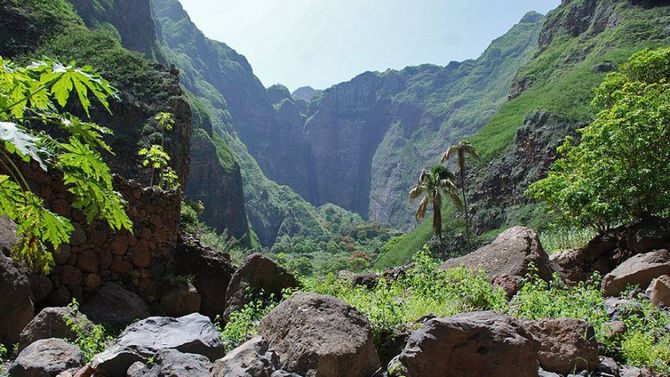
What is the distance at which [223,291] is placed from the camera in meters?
10.8

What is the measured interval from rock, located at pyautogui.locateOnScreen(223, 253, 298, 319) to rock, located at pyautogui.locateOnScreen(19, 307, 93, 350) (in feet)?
6.43

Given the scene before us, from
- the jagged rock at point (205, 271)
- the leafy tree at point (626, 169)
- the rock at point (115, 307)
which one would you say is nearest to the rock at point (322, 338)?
the rock at point (115, 307)

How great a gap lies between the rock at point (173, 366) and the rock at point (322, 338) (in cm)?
Answer: 55

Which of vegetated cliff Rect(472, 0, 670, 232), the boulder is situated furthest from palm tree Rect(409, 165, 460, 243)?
the boulder

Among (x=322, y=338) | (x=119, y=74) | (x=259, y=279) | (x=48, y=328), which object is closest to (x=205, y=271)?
(x=259, y=279)

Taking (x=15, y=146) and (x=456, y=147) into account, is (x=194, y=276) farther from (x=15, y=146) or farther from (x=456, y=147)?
(x=456, y=147)

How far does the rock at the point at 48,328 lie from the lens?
19.9ft

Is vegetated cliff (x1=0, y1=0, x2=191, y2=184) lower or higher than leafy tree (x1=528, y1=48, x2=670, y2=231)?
higher

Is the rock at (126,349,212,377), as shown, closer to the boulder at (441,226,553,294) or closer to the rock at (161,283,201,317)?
the boulder at (441,226,553,294)

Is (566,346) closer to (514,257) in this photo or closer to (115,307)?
(514,257)

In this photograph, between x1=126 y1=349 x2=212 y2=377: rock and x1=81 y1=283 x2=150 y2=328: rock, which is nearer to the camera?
x1=126 y1=349 x2=212 y2=377: rock

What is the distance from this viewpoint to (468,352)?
365 centimetres

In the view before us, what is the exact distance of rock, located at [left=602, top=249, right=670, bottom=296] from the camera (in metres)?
7.48

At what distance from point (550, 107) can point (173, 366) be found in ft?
158
